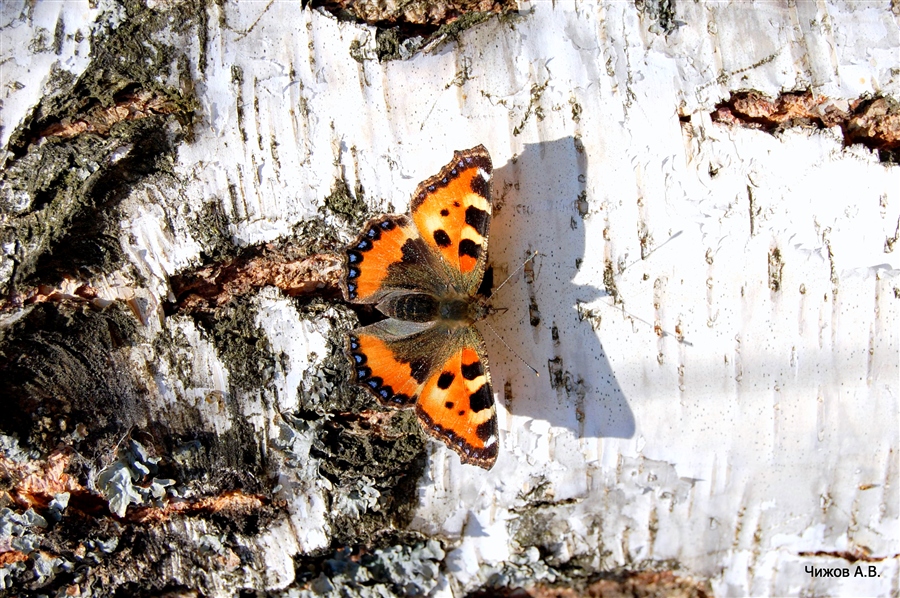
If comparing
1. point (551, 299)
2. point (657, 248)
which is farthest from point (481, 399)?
Answer: point (657, 248)

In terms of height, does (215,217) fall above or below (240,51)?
below

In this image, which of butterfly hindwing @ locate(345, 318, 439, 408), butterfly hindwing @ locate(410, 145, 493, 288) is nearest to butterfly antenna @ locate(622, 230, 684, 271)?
butterfly hindwing @ locate(410, 145, 493, 288)

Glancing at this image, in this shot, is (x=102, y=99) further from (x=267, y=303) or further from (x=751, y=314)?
(x=751, y=314)

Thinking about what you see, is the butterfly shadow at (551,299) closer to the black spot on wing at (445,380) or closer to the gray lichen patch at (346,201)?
the black spot on wing at (445,380)

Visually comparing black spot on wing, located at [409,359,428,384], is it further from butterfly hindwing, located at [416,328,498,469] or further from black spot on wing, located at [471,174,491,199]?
black spot on wing, located at [471,174,491,199]

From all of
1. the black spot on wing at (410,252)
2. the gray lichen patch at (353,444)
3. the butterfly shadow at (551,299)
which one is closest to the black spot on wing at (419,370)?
the gray lichen patch at (353,444)

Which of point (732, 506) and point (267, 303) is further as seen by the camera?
point (732, 506)

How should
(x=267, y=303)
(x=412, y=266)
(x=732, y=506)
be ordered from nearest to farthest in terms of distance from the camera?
(x=267, y=303) < (x=732, y=506) < (x=412, y=266)

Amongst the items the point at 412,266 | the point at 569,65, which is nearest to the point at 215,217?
the point at 412,266
